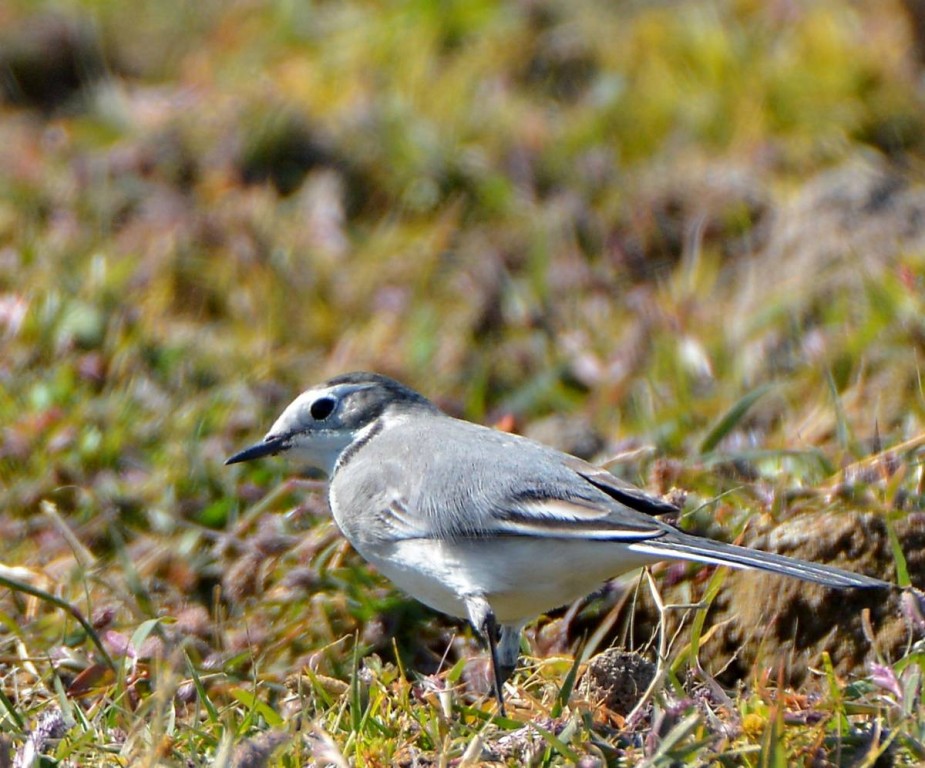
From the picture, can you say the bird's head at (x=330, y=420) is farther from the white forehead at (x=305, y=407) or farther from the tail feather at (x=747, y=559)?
the tail feather at (x=747, y=559)

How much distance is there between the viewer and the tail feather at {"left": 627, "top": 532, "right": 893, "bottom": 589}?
3779 millimetres

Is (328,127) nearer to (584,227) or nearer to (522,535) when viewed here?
(584,227)

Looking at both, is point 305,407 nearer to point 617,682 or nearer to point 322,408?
point 322,408

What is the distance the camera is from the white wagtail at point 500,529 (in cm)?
409

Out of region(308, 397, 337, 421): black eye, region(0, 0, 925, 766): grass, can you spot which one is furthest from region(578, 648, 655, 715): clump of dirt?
region(308, 397, 337, 421): black eye

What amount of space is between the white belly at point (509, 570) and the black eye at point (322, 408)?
87cm

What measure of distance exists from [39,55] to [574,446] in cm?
557

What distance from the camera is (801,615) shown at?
461 centimetres

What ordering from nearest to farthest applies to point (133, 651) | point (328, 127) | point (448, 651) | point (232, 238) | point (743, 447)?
point (133, 651), point (448, 651), point (743, 447), point (232, 238), point (328, 127)

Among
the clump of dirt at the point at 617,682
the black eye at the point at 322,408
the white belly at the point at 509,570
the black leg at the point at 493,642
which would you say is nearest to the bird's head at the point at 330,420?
the black eye at the point at 322,408

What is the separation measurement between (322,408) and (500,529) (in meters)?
1.18

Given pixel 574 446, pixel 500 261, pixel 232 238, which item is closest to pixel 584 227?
pixel 500 261

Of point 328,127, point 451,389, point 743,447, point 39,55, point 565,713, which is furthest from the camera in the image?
point 39,55

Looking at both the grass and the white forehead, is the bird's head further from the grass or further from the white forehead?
the grass
